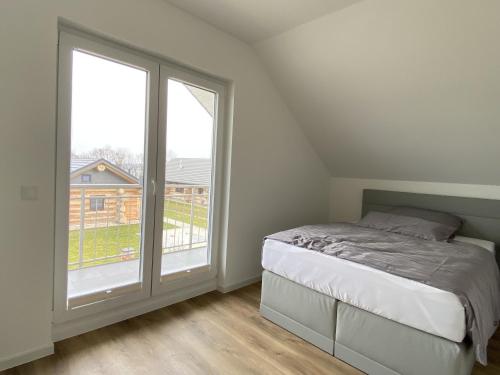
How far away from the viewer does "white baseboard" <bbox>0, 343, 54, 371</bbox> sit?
176cm

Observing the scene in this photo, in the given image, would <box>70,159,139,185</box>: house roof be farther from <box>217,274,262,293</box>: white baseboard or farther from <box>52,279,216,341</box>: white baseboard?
<box>217,274,262,293</box>: white baseboard

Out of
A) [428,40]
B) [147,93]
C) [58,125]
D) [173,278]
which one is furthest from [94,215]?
[428,40]

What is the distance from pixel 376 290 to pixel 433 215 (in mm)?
1793

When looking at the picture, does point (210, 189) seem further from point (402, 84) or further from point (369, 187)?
point (369, 187)

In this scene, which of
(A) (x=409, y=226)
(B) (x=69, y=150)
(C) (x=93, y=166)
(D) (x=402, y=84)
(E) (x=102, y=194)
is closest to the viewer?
(B) (x=69, y=150)

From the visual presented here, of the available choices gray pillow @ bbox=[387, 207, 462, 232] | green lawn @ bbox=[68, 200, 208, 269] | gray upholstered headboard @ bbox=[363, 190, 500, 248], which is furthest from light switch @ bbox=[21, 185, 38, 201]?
gray upholstered headboard @ bbox=[363, 190, 500, 248]

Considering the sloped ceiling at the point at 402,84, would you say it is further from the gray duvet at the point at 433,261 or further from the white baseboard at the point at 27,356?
the white baseboard at the point at 27,356

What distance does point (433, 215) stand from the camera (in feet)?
10.2

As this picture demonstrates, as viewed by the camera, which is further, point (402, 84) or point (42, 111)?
point (402, 84)

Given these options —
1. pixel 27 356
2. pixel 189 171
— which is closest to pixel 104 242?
pixel 27 356

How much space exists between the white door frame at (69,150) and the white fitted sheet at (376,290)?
51.6 inches

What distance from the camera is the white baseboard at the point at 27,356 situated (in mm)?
1763

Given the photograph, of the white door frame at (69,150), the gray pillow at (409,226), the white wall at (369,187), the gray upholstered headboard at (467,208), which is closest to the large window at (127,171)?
the white door frame at (69,150)

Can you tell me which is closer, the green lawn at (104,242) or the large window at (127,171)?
the large window at (127,171)
